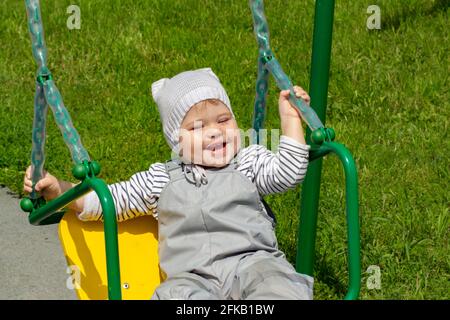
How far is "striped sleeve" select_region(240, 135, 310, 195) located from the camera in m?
3.09

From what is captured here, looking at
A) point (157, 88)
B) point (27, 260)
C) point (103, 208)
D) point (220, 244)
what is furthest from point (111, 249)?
point (27, 260)

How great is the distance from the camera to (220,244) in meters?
3.00

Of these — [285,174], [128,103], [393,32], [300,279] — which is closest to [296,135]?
[285,174]

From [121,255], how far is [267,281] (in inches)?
25.7

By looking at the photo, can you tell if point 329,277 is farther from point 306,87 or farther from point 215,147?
point 306,87

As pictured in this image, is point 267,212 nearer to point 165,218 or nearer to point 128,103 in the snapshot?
point 165,218

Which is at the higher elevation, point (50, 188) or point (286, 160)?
point (286, 160)

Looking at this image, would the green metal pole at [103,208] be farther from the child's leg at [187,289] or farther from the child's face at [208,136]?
the child's face at [208,136]

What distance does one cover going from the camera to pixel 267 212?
3.20 metres

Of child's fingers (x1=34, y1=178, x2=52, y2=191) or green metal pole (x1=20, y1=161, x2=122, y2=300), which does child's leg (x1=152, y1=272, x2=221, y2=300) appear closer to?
green metal pole (x1=20, y1=161, x2=122, y2=300)

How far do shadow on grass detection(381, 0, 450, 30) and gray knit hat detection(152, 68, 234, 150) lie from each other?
273cm

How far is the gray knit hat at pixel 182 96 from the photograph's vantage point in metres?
3.16
